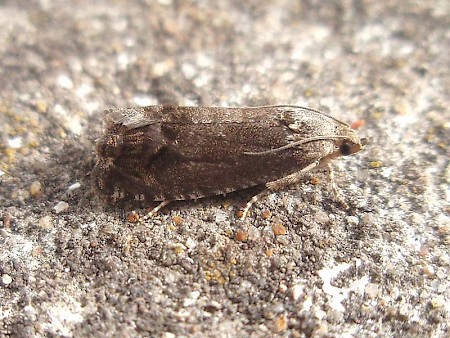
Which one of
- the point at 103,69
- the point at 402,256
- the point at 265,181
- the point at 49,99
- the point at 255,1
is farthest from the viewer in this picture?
the point at 255,1

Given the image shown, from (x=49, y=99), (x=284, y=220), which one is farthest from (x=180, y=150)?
(x=49, y=99)

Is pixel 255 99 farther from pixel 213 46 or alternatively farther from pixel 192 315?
pixel 192 315

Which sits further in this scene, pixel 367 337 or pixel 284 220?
pixel 284 220

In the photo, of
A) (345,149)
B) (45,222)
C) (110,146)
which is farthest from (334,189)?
(45,222)

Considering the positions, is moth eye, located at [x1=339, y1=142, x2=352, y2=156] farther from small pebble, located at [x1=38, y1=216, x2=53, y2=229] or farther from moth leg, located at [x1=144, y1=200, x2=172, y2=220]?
small pebble, located at [x1=38, y1=216, x2=53, y2=229]

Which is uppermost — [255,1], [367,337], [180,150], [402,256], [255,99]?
[255,1]
